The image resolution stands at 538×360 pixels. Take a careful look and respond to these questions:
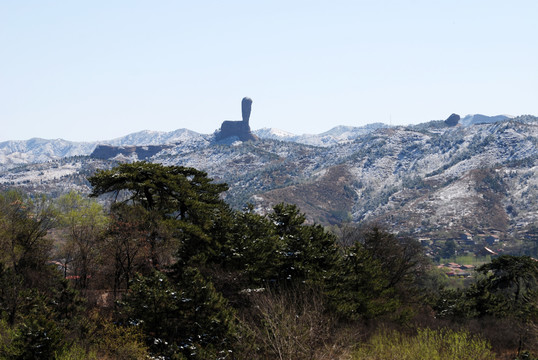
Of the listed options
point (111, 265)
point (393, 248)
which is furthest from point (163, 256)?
point (393, 248)

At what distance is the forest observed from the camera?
29375mm

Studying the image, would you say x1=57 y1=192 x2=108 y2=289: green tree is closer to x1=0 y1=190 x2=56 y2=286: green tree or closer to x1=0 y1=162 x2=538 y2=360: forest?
x1=0 y1=162 x2=538 y2=360: forest

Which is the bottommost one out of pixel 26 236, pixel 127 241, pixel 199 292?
pixel 199 292

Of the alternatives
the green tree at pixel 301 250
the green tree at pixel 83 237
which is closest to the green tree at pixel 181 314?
the green tree at pixel 301 250

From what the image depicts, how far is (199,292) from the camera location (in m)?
31.2

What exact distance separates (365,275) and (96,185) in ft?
106

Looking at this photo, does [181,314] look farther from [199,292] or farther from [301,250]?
[301,250]

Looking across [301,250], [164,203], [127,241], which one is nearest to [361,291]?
[301,250]

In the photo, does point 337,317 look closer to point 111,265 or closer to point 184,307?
point 184,307

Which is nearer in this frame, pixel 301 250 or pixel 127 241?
pixel 127 241

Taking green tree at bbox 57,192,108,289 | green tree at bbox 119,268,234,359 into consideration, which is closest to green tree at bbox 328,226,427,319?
green tree at bbox 119,268,234,359

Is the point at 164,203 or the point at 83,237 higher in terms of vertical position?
the point at 164,203

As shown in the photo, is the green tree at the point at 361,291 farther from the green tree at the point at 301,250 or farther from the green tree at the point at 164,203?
the green tree at the point at 164,203

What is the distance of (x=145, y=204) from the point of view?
160ft
